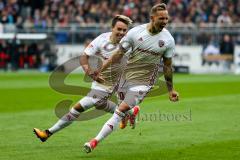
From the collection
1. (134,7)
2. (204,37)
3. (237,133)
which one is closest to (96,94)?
(237,133)

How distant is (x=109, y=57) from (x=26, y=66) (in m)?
26.5

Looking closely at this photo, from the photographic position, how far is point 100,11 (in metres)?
40.4

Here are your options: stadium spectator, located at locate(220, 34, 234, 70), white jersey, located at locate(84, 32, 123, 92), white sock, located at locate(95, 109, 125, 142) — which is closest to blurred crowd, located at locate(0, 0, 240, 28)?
stadium spectator, located at locate(220, 34, 234, 70)

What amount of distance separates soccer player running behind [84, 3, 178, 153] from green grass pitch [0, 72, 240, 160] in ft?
2.68

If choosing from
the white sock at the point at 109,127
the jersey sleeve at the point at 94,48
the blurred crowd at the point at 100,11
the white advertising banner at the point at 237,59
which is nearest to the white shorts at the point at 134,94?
the white sock at the point at 109,127

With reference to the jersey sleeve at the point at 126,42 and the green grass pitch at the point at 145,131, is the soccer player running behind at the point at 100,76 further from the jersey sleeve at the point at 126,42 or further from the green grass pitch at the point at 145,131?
the jersey sleeve at the point at 126,42

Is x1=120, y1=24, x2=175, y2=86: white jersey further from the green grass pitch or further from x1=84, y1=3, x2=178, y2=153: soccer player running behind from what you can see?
the green grass pitch

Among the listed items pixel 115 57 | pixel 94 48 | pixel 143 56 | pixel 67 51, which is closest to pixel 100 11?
pixel 67 51

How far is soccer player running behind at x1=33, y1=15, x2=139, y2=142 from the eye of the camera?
11.8 meters

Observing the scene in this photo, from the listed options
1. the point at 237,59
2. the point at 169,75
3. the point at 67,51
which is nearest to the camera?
the point at 169,75

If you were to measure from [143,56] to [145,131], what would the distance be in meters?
2.87

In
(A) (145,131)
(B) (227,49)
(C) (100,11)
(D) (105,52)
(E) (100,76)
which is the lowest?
(B) (227,49)

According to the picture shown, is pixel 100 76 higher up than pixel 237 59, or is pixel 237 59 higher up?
pixel 100 76

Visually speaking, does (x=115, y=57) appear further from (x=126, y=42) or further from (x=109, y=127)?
(x=109, y=127)
